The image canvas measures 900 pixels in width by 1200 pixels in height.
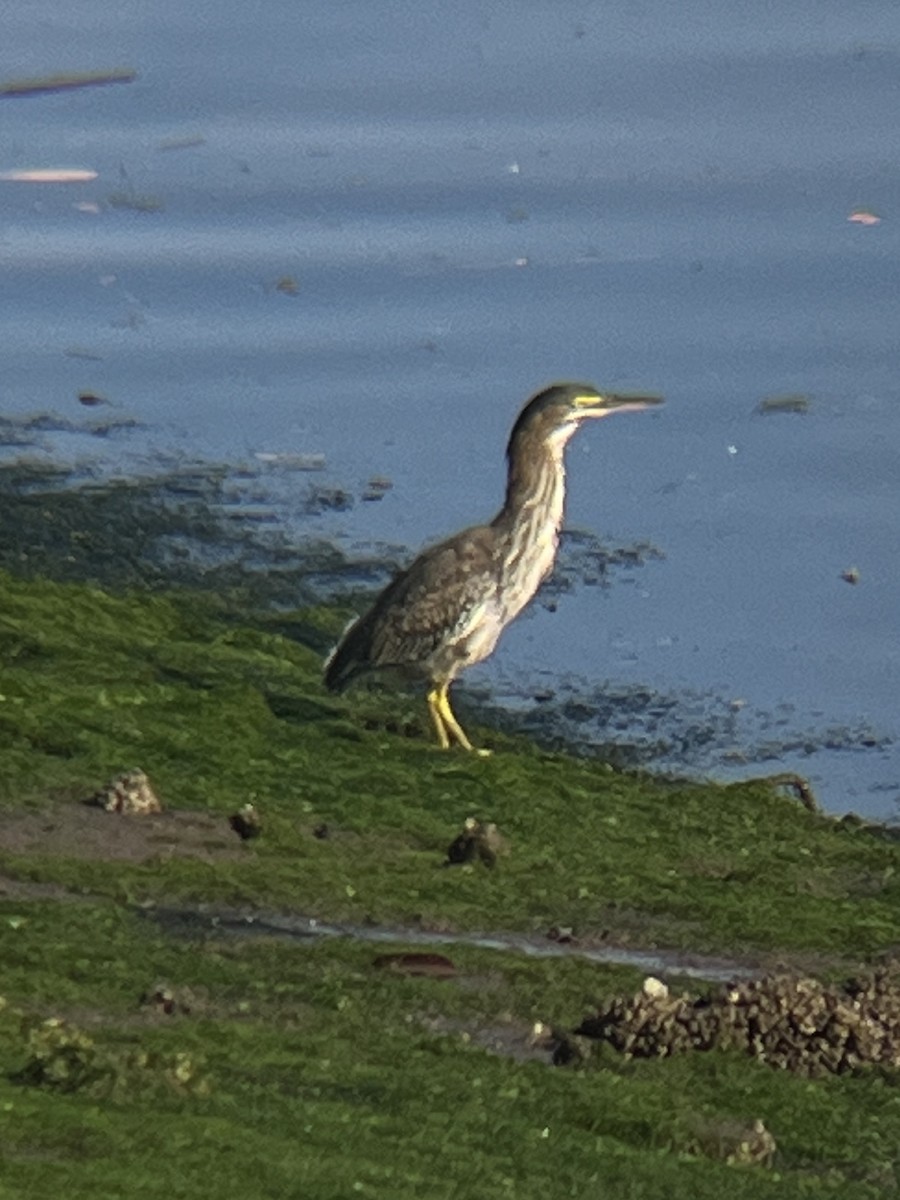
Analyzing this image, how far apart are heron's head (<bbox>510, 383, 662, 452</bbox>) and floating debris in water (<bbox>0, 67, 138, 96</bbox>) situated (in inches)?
307

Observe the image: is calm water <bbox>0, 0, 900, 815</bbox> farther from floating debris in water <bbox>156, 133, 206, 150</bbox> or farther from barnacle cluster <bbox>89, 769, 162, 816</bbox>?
barnacle cluster <bbox>89, 769, 162, 816</bbox>

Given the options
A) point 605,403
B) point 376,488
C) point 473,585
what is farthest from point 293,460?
point 473,585

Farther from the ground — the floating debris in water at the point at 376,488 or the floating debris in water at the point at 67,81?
the floating debris in water at the point at 67,81

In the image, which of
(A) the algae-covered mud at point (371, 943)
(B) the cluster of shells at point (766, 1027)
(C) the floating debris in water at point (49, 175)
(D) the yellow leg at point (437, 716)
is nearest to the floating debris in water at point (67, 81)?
(C) the floating debris in water at point (49, 175)

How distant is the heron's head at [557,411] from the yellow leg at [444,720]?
1020mm

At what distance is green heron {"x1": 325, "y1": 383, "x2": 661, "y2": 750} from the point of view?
11.5 metres

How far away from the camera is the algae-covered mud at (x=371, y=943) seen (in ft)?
19.9

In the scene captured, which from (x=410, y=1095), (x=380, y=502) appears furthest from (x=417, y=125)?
(x=410, y=1095)

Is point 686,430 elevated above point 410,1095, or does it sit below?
below

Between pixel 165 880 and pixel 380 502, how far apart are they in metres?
5.80

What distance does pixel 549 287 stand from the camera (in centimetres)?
1642

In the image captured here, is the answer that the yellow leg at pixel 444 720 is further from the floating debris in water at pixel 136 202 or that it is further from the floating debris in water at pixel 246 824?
the floating debris in water at pixel 136 202

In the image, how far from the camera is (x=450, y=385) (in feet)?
49.7

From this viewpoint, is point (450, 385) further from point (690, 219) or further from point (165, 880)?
point (165, 880)
